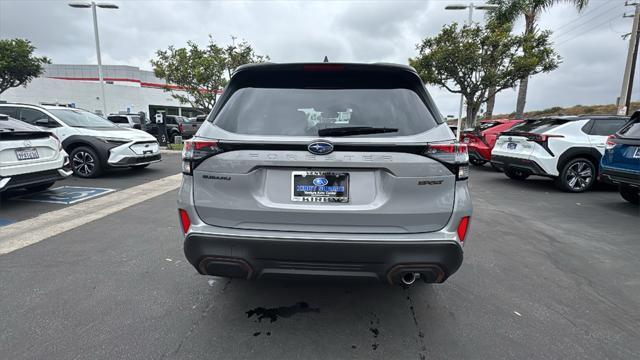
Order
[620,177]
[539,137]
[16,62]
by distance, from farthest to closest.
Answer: [16,62], [539,137], [620,177]

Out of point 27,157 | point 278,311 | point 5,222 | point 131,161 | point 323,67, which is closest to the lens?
point 323,67

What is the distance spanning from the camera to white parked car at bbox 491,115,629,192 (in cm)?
727

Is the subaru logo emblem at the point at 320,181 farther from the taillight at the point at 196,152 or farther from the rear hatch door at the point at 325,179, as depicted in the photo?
the taillight at the point at 196,152

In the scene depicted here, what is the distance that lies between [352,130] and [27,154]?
5.76 m

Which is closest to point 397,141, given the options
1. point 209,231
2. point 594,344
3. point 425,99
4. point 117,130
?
point 425,99

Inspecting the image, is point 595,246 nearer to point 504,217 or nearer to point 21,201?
point 504,217

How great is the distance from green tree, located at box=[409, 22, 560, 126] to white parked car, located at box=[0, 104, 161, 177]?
44.7ft

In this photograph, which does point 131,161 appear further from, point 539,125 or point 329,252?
point 539,125

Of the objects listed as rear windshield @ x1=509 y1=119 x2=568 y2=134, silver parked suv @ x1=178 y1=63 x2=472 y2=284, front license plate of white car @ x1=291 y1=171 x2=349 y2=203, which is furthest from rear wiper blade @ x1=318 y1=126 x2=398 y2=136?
rear windshield @ x1=509 y1=119 x2=568 y2=134

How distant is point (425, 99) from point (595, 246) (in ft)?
11.7

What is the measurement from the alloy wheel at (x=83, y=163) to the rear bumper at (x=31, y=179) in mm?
2040

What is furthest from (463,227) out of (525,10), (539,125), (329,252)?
(525,10)

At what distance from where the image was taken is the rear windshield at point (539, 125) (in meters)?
7.60

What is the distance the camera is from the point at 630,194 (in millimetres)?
6457
